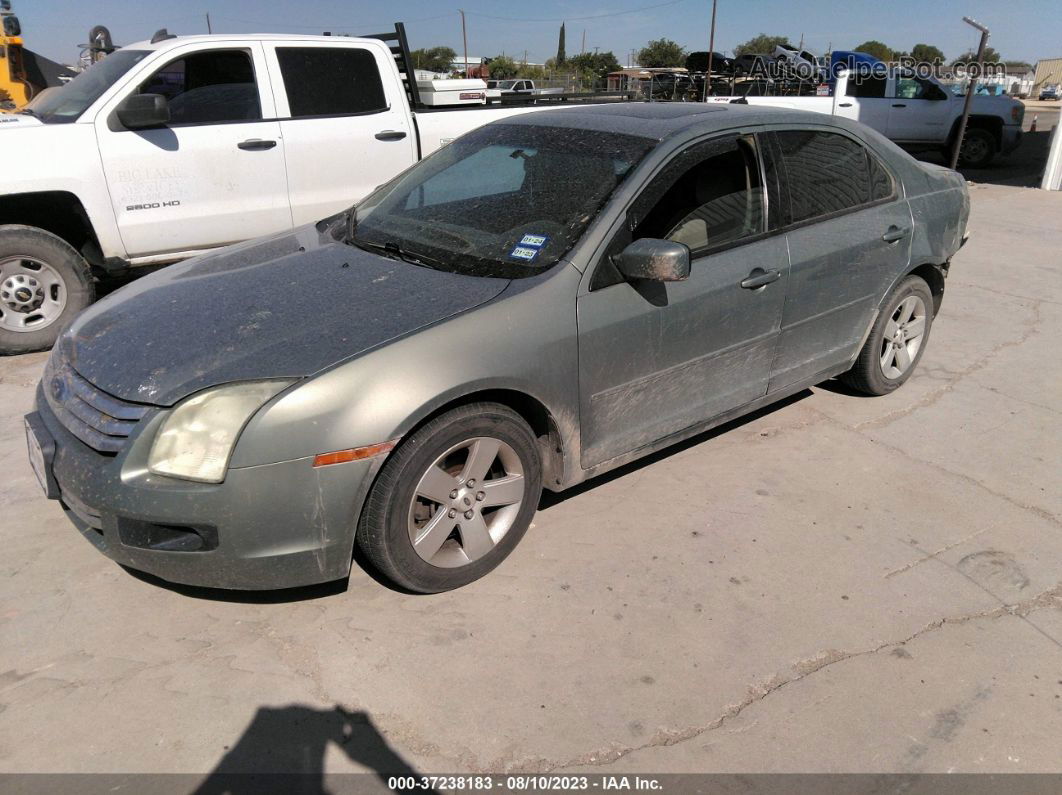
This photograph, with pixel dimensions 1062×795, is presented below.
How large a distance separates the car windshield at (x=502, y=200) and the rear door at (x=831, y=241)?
2.91 feet

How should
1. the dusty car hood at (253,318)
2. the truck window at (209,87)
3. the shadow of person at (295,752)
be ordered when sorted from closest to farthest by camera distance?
1. the shadow of person at (295,752)
2. the dusty car hood at (253,318)
3. the truck window at (209,87)

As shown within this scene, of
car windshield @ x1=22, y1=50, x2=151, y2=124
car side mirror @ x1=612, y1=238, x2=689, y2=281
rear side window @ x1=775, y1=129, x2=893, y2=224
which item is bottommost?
car side mirror @ x1=612, y1=238, x2=689, y2=281

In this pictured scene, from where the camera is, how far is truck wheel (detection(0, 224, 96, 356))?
4988mm

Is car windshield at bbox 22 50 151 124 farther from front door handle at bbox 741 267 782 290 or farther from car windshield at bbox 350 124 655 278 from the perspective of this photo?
front door handle at bbox 741 267 782 290

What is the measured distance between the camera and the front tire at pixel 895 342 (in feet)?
14.5

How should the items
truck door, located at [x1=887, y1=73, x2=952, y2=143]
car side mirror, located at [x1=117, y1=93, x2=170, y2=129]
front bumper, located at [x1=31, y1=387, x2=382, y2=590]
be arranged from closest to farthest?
front bumper, located at [x1=31, y1=387, x2=382, y2=590], car side mirror, located at [x1=117, y1=93, x2=170, y2=129], truck door, located at [x1=887, y1=73, x2=952, y2=143]

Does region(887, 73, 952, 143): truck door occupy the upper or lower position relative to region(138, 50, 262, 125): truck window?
lower

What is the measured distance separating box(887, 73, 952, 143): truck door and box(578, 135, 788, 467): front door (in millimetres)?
13246

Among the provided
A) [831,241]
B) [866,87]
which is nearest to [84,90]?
[831,241]

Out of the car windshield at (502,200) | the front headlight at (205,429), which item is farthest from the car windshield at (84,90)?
the front headlight at (205,429)

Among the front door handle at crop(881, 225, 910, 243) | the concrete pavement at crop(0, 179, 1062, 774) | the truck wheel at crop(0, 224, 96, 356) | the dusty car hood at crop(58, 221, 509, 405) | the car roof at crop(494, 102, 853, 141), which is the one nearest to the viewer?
the concrete pavement at crop(0, 179, 1062, 774)

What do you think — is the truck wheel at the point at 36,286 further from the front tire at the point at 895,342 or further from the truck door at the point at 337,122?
the front tire at the point at 895,342

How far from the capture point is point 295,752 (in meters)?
2.30

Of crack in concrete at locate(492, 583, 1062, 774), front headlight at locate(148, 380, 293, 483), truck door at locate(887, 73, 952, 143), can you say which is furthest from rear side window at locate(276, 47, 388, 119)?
truck door at locate(887, 73, 952, 143)
